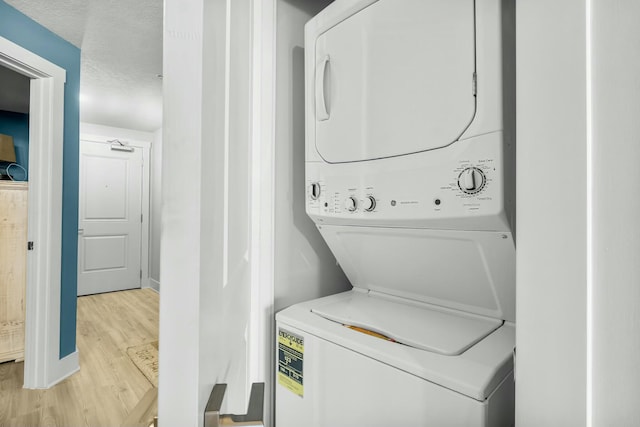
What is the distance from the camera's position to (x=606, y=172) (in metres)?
0.50

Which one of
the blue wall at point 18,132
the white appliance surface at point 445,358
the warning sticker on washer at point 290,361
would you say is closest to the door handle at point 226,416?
the white appliance surface at point 445,358

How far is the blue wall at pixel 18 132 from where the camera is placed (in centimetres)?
386

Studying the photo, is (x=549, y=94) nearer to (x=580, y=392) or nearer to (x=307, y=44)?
(x=580, y=392)

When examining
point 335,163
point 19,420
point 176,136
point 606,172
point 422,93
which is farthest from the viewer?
point 19,420

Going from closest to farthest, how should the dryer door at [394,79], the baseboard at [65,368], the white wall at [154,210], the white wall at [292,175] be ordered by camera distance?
the dryer door at [394,79] → the white wall at [292,175] → the baseboard at [65,368] → the white wall at [154,210]

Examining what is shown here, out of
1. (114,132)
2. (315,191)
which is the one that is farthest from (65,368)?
(114,132)

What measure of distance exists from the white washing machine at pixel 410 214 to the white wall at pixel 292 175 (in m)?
0.13

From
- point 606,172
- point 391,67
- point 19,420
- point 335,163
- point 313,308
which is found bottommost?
point 19,420

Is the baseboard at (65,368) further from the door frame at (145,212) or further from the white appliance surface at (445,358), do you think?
the door frame at (145,212)

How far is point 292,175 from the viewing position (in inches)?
52.5

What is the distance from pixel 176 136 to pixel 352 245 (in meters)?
0.89

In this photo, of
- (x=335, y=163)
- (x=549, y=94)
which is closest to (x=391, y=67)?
(x=335, y=163)

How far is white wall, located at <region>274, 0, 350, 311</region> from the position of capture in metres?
1.28

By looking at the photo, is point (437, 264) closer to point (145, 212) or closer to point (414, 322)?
point (414, 322)
